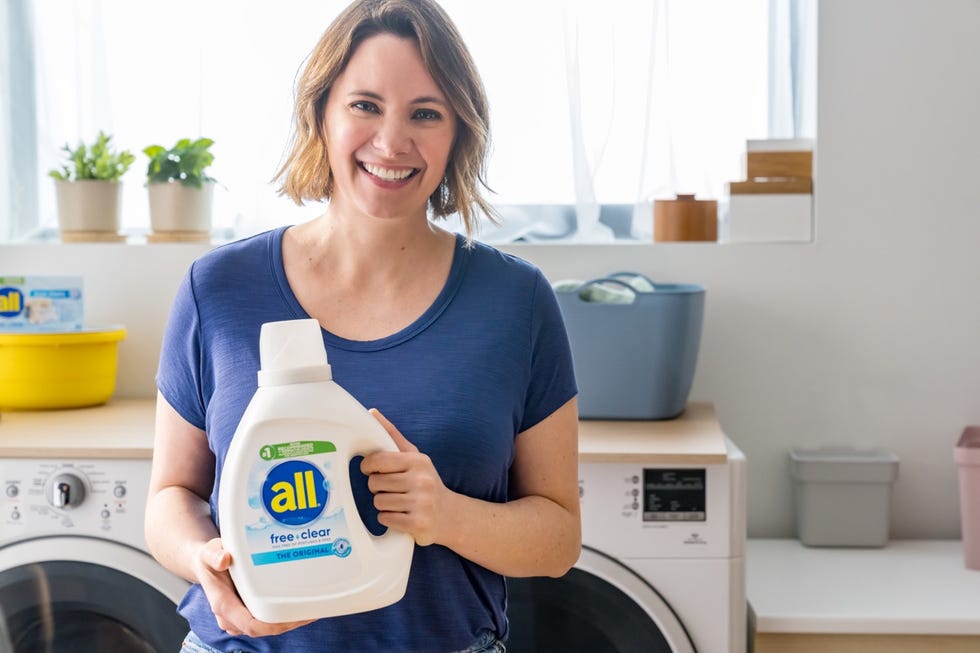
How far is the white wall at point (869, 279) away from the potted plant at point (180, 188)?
0.74m

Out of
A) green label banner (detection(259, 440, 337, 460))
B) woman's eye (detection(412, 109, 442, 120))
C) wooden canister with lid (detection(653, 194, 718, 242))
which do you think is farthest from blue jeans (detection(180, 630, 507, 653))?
wooden canister with lid (detection(653, 194, 718, 242))

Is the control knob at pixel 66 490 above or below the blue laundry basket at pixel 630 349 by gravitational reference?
below

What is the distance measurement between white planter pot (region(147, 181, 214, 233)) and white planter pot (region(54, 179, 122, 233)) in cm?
10

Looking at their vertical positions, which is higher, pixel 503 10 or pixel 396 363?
pixel 503 10

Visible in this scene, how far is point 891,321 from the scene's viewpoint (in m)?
2.18

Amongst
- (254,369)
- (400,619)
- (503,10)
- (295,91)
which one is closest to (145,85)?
(503,10)

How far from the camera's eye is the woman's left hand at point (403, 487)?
3.03ft

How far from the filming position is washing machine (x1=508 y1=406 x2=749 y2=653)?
5.54 ft

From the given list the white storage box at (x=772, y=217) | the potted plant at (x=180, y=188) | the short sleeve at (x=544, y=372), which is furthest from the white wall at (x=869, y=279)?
the short sleeve at (x=544, y=372)

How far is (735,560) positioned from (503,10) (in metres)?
1.30

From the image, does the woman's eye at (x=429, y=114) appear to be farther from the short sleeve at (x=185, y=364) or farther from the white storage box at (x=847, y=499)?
the white storage box at (x=847, y=499)

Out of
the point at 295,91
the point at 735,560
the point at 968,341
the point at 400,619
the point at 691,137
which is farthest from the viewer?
the point at 691,137

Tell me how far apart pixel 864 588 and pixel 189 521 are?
4.07 feet

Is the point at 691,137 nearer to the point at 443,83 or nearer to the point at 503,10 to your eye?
the point at 503,10
